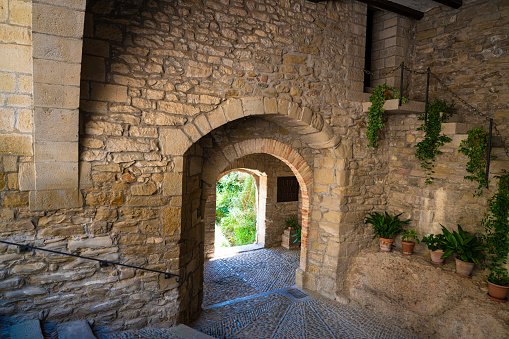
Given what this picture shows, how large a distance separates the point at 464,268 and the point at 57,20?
569cm

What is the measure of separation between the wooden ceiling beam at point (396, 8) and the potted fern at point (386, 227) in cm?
356

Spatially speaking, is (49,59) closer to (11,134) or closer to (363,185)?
(11,134)

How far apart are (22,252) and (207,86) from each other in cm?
273

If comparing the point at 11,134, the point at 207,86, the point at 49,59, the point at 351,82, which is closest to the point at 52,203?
the point at 11,134

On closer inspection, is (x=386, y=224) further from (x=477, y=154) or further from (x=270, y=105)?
(x=270, y=105)

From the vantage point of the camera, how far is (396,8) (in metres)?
5.39

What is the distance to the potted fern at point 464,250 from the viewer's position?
4328 millimetres

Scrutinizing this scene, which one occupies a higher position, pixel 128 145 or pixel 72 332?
pixel 128 145

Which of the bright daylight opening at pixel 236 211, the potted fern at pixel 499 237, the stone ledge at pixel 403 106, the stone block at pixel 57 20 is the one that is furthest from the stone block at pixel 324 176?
the bright daylight opening at pixel 236 211

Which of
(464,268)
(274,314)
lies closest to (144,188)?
(274,314)

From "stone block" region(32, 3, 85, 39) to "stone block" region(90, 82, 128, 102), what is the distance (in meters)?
0.58

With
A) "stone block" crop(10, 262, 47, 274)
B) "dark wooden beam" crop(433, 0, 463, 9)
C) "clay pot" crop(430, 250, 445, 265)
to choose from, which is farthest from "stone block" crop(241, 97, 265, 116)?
"dark wooden beam" crop(433, 0, 463, 9)

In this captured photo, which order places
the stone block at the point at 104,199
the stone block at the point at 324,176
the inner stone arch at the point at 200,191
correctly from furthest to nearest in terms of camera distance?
the stone block at the point at 324,176 < the inner stone arch at the point at 200,191 < the stone block at the point at 104,199

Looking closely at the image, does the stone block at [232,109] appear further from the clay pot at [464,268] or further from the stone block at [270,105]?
the clay pot at [464,268]
